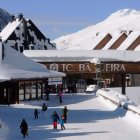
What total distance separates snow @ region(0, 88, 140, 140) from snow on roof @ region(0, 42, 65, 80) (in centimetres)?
210

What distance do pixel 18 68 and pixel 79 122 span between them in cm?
1270

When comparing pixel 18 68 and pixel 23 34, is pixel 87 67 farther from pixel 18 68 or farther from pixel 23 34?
pixel 23 34

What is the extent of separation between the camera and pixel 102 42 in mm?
90188

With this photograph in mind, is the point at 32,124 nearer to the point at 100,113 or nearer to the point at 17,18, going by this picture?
the point at 100,113

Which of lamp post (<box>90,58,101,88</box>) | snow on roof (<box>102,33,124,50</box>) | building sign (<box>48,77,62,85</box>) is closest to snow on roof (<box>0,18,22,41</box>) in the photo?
snow on roof (<box>102,33,124,50</box>)

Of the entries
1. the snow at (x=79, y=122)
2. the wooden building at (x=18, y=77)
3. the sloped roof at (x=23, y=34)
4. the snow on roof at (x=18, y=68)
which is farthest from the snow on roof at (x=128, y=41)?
the snow at (x=79, y=122)

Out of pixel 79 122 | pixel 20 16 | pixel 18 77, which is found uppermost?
pixel 20 16

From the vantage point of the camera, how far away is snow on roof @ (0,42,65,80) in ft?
123

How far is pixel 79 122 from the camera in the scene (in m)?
27.8

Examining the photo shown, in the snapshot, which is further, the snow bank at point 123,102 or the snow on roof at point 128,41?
the snow on roof at point 128,41

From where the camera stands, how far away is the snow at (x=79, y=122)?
2327 cm

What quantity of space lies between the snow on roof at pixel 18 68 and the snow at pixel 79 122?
6.88 ft

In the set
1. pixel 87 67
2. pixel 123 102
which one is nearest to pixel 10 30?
pixel 87 67

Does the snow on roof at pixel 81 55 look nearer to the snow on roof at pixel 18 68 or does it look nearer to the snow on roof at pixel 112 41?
the snow on roof at pixel 18 68
